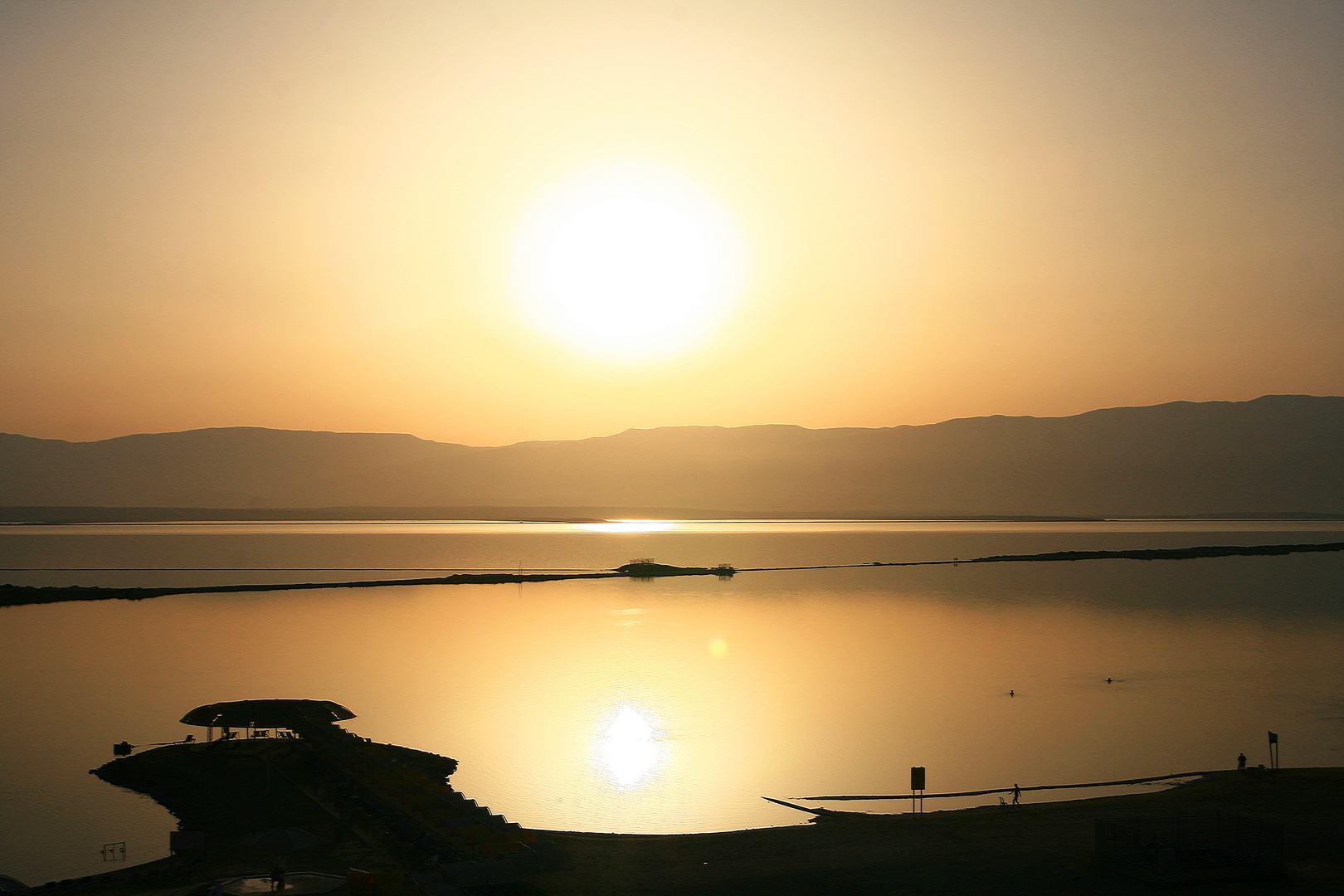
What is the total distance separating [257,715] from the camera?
86.5ft

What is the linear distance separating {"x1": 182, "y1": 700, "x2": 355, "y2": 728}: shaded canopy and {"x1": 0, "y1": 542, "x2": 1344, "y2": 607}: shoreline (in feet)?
191

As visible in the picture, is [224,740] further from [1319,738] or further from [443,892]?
[1319,738]

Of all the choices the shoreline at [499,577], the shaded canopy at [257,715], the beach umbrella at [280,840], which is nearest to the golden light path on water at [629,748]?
the shaded canopy at [257,715]

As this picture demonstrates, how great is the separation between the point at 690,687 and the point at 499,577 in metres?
59.1

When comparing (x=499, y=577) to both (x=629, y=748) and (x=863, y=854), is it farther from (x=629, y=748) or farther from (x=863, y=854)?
(x=863, y=854)

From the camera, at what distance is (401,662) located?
4753cm

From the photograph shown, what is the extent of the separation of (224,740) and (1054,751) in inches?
975

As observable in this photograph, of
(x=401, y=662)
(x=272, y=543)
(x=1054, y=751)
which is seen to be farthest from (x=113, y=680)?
(x=272, y=543)

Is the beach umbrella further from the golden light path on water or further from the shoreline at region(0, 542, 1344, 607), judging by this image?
the shoreline at region(0, 542, 1344, 607)

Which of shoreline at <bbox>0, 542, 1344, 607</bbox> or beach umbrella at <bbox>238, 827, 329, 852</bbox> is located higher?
shoreline at <bbox>0, 542, 1344, 607</bbox>

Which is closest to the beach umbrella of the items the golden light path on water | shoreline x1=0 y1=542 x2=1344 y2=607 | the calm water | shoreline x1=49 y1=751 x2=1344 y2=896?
shoreline x1=49 y1=751 x2=1344 y2=896

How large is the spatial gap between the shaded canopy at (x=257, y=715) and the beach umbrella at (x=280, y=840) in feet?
28.4

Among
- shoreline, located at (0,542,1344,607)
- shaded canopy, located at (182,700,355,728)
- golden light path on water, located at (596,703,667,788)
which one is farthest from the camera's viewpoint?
shoreline, located at (0,542,1344,607)

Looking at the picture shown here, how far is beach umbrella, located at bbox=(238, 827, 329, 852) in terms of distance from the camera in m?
17.0
